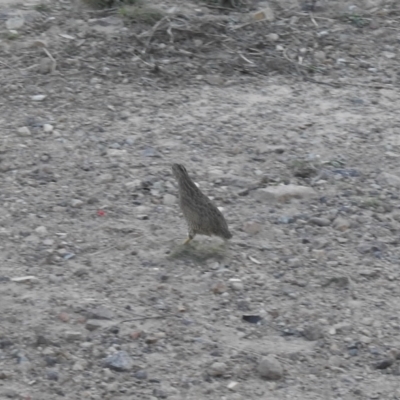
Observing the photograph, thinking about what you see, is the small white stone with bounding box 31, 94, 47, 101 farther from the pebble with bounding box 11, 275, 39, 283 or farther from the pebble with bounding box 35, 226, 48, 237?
the pebble with bounding box 11, 275, 39, 283

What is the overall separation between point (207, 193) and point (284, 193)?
42 cm

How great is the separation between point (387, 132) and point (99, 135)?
5.76 ft

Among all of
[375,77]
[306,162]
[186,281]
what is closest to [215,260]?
[186,281]

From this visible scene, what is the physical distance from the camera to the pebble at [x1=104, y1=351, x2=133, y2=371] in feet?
16.3

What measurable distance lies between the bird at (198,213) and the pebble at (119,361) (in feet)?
3.18

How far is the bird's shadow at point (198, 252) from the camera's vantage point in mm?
5754

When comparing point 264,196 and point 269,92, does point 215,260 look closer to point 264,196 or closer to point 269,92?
point 264,196

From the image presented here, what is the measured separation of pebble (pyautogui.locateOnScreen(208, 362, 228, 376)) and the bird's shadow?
2.86 feet

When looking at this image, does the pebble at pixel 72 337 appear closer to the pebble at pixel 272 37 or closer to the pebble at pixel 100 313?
the pebble at pixel 100 313

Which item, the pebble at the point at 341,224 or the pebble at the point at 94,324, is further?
the pebble at the point at 341,224

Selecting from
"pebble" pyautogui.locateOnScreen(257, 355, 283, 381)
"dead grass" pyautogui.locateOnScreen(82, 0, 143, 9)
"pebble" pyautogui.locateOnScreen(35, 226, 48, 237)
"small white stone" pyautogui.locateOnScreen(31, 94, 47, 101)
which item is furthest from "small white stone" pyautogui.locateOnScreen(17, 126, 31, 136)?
"pebble" pyautogui.locateOnScreen(257, 355, 283, 381)

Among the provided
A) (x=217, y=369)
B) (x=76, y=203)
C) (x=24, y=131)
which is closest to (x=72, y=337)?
(x=217, y=369)

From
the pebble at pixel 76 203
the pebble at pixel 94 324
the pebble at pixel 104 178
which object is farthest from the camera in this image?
the pebble at pixel 104 178

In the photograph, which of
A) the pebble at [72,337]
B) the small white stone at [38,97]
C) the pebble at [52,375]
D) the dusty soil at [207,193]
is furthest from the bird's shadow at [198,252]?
the small white stone at [38,97]
